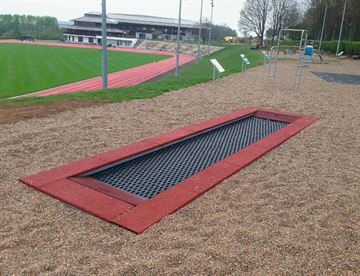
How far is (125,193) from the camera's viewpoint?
454 cm

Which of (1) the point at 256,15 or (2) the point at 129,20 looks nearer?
(1) the point at 256,15

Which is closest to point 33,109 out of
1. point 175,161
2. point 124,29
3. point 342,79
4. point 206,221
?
point 175,161

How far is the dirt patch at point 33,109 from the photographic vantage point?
752 centimetres

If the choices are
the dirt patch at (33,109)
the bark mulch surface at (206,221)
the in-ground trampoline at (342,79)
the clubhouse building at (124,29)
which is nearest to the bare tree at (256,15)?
the clubhouse building at (124,29)

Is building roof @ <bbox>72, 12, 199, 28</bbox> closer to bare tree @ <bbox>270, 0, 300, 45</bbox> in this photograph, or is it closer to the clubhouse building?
the clubhouse building

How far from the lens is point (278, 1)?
70.7 meters

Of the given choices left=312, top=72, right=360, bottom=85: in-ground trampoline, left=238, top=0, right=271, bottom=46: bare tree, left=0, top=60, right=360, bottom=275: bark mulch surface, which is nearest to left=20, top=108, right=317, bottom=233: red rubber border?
left=0, top=60, right=360, bottom=275: bark mulch surface

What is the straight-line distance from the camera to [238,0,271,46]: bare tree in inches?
2840

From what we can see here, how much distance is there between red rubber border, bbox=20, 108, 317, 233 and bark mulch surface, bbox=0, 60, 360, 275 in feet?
0.41

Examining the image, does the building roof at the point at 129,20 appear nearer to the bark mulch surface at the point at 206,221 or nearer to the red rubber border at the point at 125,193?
the bark mulch surface at the point at 206,221

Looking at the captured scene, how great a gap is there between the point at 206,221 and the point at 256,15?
76554mm

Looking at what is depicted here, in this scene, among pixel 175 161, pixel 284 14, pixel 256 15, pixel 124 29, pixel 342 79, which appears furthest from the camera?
pixel 124 29

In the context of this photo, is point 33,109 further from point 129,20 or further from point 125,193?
point 129,20

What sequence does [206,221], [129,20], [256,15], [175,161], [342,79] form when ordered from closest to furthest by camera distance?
[206,221], [175,161], [342,79], [256,15], [129,20]
